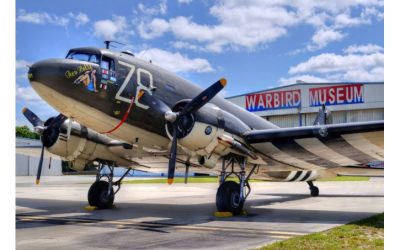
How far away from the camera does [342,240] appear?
841 centimetres

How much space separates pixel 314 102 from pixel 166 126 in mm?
40522

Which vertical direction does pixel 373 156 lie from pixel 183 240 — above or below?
above

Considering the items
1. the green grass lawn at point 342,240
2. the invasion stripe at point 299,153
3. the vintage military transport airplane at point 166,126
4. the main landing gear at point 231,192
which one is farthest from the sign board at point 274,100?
the green grass lawn at point 342,240

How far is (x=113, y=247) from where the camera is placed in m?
8.11

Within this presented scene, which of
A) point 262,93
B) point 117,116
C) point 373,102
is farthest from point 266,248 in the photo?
point 262,93

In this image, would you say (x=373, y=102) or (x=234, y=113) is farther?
(x=373, y=102)

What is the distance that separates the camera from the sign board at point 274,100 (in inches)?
2058

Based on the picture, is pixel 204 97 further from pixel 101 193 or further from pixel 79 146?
pixel 101 193

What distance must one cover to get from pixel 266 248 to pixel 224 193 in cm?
593

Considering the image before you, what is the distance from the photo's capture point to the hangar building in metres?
42.9

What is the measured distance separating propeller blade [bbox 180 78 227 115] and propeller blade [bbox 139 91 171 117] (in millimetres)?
739

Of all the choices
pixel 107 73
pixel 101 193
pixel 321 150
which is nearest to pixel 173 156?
pixel 107 73

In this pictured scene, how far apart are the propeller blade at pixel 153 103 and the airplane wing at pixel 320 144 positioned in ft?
10.1

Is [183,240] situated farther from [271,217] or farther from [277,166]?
[277,166]
